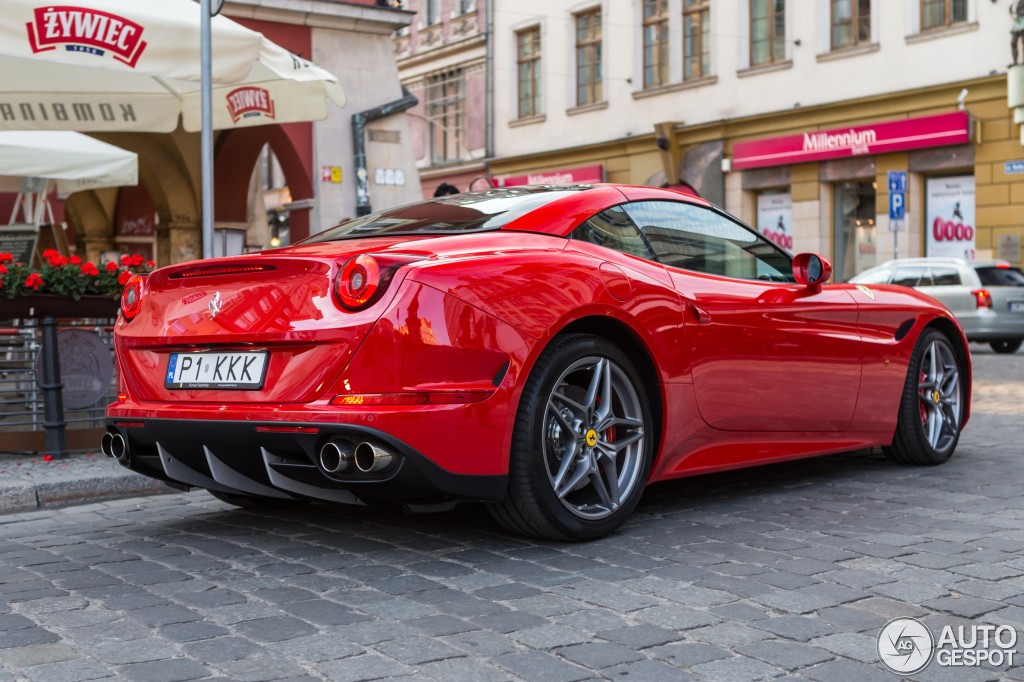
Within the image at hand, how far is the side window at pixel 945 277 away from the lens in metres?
19.7

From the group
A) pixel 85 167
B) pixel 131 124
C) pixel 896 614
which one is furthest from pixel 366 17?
pixel 896 614

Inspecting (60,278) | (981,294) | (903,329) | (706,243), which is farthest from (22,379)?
(981,294)

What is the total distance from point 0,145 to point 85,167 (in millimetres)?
817

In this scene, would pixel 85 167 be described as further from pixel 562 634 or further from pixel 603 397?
pixel 562 634

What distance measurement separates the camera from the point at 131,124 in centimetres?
834

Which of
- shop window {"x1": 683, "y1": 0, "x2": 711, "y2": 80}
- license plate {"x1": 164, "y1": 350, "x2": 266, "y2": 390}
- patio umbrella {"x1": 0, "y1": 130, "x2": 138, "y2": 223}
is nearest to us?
license plate {"x1": 164, "y1": 350, "x2": 266, "y2": 390}

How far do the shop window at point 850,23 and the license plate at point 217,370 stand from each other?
23397mm

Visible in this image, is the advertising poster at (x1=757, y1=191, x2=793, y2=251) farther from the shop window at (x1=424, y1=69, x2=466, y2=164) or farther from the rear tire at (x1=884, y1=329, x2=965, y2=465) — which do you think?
the rear tire at (x1=884, y1=329, x2=965, y2=465)

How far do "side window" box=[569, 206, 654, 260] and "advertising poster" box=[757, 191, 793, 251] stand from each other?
22.8 meters

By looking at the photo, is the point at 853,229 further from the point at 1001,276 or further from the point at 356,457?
the point at 356,457

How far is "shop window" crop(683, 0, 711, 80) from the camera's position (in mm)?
29141

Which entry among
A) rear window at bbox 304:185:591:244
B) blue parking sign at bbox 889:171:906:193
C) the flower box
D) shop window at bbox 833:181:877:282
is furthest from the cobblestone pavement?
shop window at bbox 833:181:877:282

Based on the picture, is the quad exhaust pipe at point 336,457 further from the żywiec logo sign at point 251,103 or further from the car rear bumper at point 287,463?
the żywiec logo sign at point 251,103

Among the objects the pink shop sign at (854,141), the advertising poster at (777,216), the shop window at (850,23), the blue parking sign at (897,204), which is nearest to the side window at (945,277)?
the blue parking sign at (897,204)
